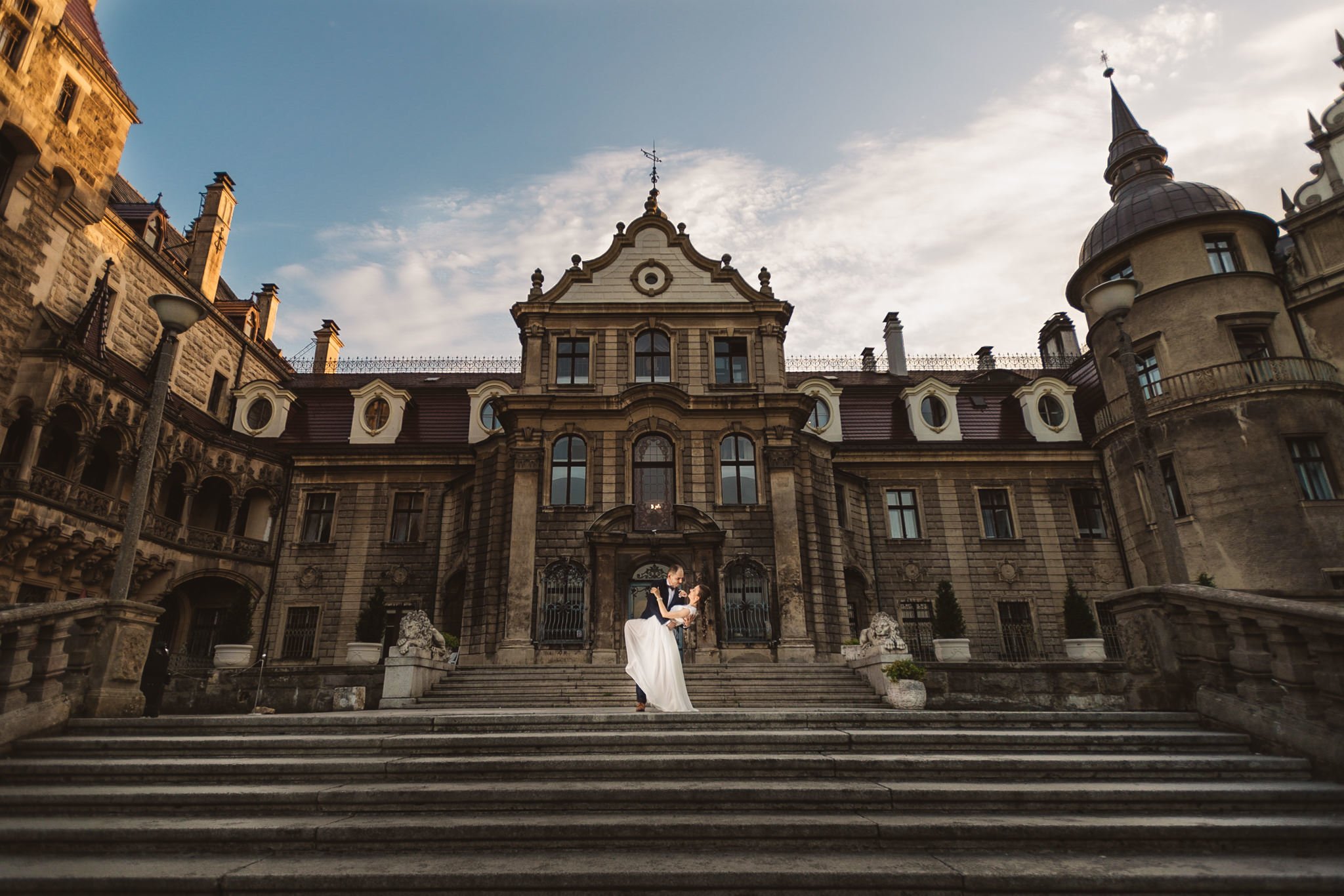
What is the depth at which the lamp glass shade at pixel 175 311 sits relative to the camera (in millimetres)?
10281

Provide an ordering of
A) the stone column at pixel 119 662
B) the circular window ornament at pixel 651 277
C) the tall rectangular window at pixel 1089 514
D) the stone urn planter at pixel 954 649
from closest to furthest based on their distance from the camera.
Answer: the stone column at pixel 119 662 < the stone urn planter at pixel 954 649 < the circular window ornament at pixel 651 277 < the tall rectangular window at pixel 1089 514

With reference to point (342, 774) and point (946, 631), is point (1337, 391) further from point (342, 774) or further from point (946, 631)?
point (342, 774)

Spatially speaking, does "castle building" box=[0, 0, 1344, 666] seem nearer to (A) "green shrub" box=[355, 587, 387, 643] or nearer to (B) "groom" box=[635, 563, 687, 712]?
(A) "green shrub" box=[355, 587, 387, 643]

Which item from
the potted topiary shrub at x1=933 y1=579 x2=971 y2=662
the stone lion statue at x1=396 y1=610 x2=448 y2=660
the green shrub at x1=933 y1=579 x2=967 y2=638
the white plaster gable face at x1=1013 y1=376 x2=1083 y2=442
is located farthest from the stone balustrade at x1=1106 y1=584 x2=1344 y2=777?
the white plaster gable face at x1=1013 y1=376 x2=1083 y2=442

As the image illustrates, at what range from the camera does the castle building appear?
20438mm

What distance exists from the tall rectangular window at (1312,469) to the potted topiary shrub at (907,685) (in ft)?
49.2

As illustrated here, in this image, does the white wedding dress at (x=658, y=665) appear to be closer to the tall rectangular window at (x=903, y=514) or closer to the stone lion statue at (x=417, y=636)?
the stone lion statue at (x=417, y=636)

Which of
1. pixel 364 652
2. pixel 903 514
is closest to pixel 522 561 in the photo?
pixel 364 652

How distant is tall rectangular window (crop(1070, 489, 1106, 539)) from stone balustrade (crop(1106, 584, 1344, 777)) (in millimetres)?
18964

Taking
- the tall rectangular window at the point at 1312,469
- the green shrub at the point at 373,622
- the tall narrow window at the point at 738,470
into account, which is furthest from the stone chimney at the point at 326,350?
the tall rectangular window at the point at 1312,469

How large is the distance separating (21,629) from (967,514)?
26.7 m

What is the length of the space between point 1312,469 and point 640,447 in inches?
800

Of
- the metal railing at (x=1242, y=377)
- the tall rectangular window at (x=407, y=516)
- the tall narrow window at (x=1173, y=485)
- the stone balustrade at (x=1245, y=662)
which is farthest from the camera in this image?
the tall rectangular window at (x=407, y=516)

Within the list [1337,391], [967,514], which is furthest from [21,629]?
[1337,391]
